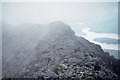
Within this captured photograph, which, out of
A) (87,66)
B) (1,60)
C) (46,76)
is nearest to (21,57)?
(1,60)

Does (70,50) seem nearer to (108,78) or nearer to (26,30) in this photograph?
(108,78)

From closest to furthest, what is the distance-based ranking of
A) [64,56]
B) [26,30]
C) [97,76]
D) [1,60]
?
[97,76] < [64,56] < [1,60] < [26,30]

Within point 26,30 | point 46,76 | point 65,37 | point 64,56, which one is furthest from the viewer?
point 26,30

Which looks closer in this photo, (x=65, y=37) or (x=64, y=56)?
(x=64, y=56)

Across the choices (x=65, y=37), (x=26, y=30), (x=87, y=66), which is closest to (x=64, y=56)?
(x=87, y=66)

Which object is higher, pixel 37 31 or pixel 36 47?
pixel 37 31

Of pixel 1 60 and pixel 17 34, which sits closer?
pixel 1 60

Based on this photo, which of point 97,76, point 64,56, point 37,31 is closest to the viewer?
point 97,76

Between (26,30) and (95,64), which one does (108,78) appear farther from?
(26,30)

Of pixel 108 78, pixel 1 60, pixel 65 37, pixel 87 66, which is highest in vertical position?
pixel 65 37
